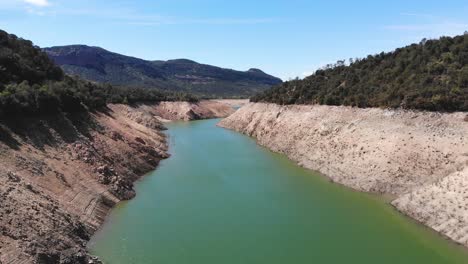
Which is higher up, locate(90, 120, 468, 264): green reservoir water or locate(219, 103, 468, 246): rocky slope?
locate(219, 103, 468, 246): rocky slope

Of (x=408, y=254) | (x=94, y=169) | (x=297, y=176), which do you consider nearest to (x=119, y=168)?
(x=94, y=169)

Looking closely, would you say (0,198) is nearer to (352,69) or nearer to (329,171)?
(329,171)

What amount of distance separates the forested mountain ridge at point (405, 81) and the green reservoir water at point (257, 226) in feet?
35.9

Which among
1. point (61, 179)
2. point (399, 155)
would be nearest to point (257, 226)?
point (61, 179)

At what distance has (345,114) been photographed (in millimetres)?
50406

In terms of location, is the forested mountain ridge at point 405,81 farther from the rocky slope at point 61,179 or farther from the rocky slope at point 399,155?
the rocky slope at point 61,179

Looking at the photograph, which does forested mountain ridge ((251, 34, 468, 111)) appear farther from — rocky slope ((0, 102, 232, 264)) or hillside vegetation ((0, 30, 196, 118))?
hillside vegetation ((0, 30, 196, 118))

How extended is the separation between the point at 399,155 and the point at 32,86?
103 feet

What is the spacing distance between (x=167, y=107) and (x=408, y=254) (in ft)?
307

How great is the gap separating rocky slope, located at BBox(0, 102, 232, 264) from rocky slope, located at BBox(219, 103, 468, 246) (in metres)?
17.4

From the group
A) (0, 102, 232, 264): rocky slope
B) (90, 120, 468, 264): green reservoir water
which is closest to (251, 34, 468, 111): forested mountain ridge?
(90, 120, 468, 264): green reservoir water

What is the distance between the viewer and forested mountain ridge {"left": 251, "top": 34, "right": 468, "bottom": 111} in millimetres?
40250

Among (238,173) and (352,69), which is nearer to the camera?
(238,173)

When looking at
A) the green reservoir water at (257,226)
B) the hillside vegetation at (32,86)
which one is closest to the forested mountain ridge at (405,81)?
the green reservoir water at (257,226)
